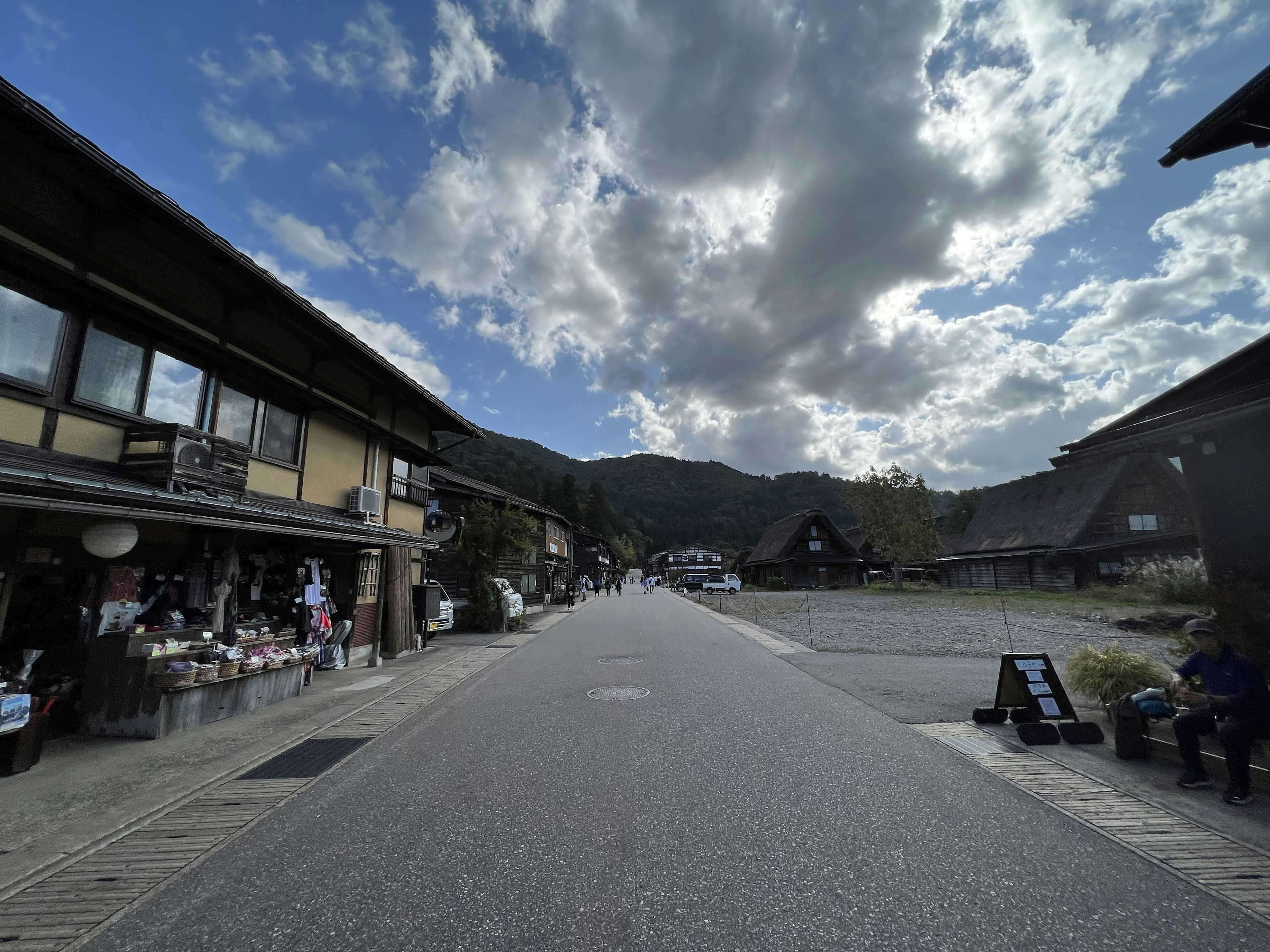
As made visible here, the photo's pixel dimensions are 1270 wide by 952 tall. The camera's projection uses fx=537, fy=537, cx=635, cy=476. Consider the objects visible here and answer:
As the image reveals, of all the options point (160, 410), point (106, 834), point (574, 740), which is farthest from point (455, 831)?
point (160, 410)

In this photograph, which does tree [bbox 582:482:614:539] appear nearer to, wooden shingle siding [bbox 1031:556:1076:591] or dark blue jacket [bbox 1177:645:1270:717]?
wooden shingle siding [bbox 1031:556:1076:591]

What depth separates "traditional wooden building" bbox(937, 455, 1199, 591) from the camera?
32594 mm

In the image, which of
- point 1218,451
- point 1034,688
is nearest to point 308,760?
point 1034,688

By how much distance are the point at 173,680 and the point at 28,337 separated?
176 inches

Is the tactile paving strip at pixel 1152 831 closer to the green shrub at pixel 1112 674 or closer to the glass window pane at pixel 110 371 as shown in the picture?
the green shrub at pixel 1112 674

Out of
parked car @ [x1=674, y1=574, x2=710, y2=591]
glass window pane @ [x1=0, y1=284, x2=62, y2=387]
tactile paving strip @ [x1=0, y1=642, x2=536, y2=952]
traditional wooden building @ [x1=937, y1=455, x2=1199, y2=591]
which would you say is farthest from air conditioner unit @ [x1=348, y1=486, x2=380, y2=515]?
parked car @ [x1=674, y1=574, x2=710, y2=591]

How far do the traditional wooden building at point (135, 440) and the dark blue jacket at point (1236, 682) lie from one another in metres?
10.8

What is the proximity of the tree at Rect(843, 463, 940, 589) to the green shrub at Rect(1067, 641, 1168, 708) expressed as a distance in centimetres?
3949

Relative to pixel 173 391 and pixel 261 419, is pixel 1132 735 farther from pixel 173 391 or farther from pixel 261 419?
pixel 261 419

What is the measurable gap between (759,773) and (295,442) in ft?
34.9

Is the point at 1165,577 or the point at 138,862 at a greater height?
the point at 1165,577

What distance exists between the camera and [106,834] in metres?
4.21

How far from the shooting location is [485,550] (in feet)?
64.8

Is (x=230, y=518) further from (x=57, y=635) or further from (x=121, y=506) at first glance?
(x=57, y=635)
